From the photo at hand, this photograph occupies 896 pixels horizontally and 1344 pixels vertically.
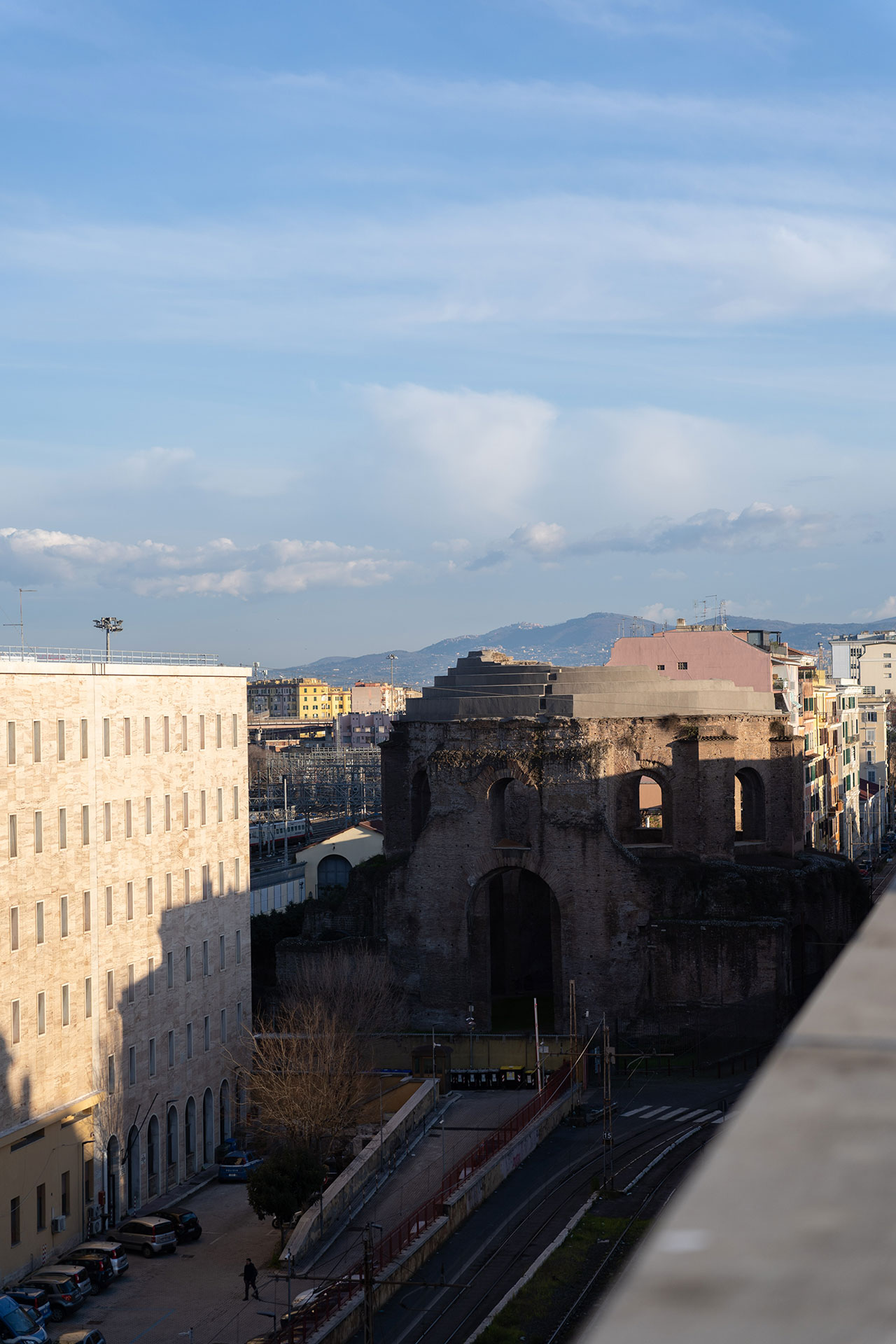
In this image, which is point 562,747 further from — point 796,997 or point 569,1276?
point 569,1276

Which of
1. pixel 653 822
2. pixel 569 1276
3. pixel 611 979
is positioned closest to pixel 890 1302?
pixel 569 1276

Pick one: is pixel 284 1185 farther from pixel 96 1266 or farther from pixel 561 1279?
pixel 561 1279

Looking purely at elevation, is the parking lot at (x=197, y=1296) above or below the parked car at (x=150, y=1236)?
below

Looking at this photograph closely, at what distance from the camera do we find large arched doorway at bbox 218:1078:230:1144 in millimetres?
44750

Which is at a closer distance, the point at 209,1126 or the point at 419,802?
the point at 209,1126

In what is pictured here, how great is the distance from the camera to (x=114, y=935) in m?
39.7

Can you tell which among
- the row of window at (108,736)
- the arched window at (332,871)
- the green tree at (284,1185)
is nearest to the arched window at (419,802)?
the row of window at (108,736)

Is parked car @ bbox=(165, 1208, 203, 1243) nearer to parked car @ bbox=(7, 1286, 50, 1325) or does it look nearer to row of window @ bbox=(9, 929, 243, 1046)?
parked car @ bbox=(7, 1286, 50, 1325)

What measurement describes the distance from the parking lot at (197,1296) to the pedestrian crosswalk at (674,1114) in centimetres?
1114

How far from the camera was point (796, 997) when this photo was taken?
157 ft

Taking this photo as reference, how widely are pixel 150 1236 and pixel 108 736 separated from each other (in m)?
13.4

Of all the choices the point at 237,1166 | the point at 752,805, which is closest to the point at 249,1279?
the point at 237,1166

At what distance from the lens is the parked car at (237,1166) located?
137ft

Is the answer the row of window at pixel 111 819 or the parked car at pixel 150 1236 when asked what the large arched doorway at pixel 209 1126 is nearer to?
the parked car at pixel 150 1236
